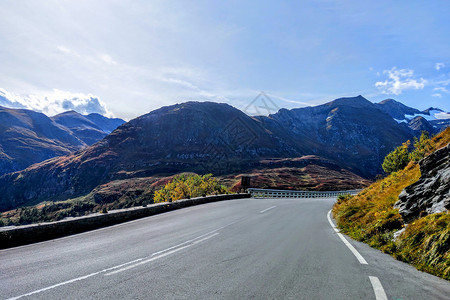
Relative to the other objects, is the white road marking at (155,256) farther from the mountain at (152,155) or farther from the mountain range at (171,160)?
the mountain at (152,155)

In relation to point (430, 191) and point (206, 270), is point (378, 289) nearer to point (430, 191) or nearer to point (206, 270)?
point (206, 270)

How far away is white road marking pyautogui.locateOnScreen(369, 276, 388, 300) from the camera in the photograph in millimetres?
3859

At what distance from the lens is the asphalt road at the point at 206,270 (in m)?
3.95

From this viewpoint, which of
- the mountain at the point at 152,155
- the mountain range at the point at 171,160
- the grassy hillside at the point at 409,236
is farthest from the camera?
the mountain at the point at 152,155

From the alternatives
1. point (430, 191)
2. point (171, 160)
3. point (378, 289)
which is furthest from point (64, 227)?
point (171, 160)

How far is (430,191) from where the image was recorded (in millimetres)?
7484

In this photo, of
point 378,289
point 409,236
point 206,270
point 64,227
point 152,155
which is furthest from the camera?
point 152,155

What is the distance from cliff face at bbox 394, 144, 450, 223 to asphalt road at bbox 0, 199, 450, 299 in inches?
73.9

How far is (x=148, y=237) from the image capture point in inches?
322

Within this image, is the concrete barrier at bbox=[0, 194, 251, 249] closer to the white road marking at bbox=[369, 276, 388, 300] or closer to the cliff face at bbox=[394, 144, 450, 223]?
the white road marking at bbox=[369, 276, 388, 300]

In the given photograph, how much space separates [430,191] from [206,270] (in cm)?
700

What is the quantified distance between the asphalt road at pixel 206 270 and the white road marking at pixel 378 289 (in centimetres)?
2

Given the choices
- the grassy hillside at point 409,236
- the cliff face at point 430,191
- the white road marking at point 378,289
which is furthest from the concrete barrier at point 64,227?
the cliff face at point 430,191

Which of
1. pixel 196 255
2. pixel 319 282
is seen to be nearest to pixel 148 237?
pixel 196 255
